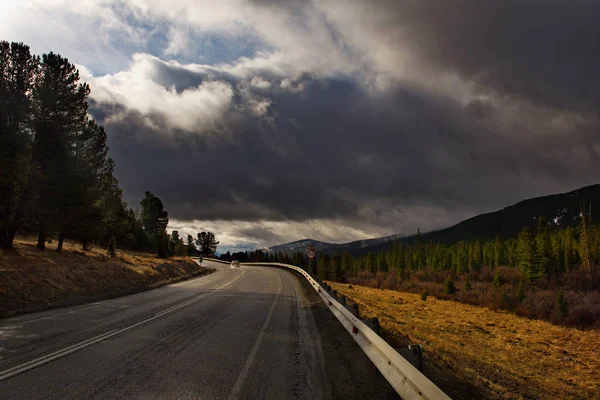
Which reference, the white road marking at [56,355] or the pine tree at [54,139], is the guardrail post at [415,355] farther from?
the pine tree at [54,139]

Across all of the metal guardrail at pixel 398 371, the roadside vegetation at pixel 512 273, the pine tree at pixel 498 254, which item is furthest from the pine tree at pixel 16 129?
the pine tree at pixel 498 254

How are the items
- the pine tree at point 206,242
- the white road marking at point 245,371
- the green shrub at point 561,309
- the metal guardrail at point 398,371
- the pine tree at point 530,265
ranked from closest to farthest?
1. the metal guardrail at point 398,371
2. the white road marking at point 245,371
3. the green shrub at point 561,309
4. the pine tree at point 530,265
5. the pine tree at point 206,242

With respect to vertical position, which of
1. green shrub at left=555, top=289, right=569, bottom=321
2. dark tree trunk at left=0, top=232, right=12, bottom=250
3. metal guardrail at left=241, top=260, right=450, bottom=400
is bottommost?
green shrub at left=555, top=289, right=569, bottom=321

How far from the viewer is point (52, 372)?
231 inches

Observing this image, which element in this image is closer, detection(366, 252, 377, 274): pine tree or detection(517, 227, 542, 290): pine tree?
detection(517, 227, 542, 290): pine tree

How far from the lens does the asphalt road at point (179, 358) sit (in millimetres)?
5297

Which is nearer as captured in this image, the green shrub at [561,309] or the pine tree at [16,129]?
the pine tree at [16,129]

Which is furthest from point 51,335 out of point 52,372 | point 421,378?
point 421,378

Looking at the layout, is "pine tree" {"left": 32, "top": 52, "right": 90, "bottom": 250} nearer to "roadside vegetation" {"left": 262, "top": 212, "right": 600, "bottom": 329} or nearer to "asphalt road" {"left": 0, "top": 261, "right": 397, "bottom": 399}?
"asphalt road" {"left": 0, "top": 261, "right": 397, "bottom": 399}

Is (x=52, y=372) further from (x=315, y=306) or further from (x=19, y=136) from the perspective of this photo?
(x=19, y=136)

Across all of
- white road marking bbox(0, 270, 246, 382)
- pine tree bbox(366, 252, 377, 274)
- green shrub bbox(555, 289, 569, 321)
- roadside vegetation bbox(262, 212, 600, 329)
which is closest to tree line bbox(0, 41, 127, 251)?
white road marking bbox(0, 270, 246, 382)

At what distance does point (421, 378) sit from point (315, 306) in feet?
41.1

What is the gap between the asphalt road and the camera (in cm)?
530

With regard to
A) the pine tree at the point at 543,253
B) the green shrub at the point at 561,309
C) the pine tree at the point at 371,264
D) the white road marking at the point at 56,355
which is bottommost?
the green shrub at the point at 561,309
